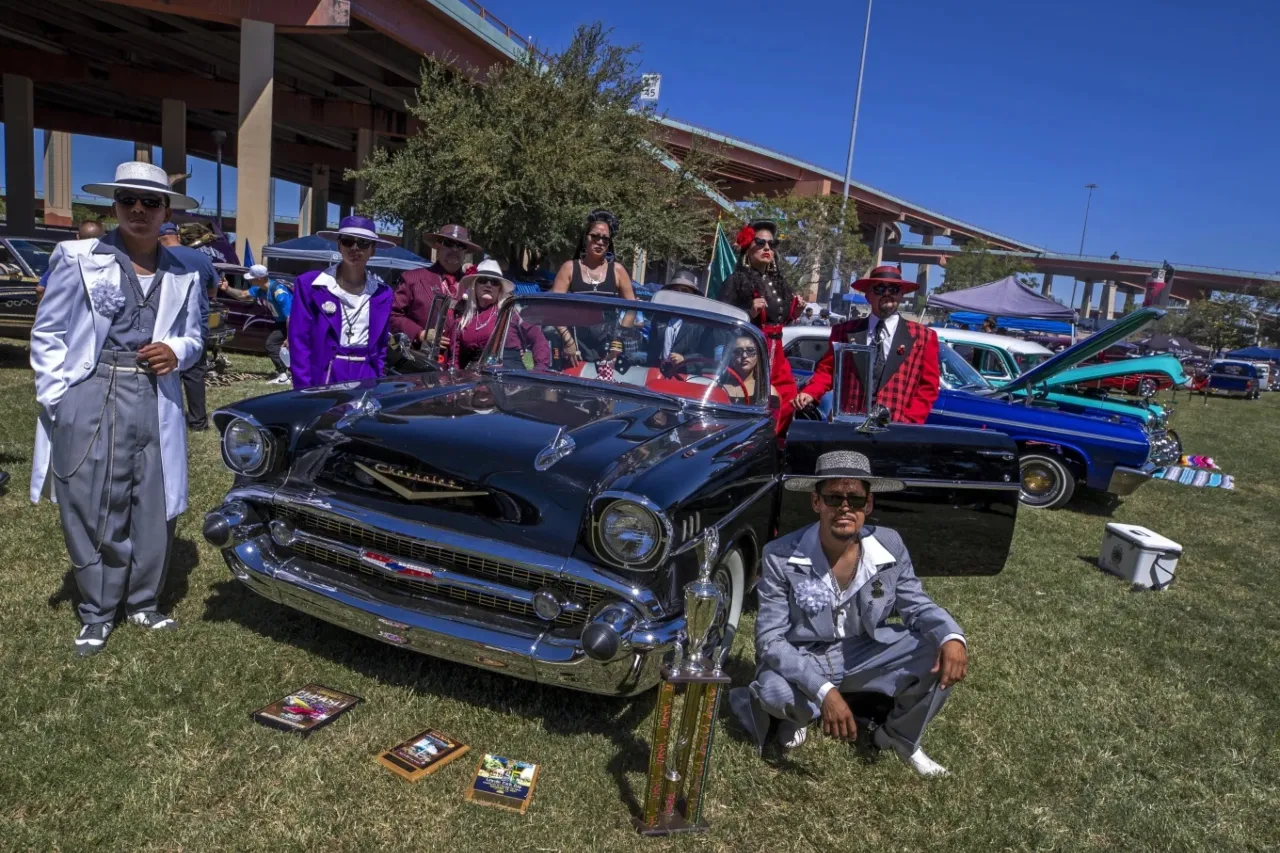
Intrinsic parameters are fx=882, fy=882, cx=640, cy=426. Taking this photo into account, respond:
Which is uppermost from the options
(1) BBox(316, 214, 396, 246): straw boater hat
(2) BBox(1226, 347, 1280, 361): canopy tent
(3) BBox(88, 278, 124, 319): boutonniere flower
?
(2) BBox(1226, 347, 1280, 361): canopy tent

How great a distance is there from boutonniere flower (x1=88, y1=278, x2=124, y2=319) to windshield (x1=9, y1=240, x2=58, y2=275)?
8552 mm

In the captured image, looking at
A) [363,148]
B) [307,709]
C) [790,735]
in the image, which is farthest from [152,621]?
[363,148]

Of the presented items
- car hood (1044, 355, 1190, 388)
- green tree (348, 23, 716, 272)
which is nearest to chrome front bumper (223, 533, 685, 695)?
car hood (1044, 355, 1190, 388)

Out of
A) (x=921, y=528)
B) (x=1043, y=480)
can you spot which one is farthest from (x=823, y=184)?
(x=921, y=528)

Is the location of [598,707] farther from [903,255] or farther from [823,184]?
[903,255]

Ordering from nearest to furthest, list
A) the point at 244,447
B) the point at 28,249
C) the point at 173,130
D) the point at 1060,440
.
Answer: the point at 244,447 → the point at 1060,440 → the point at 28,249 → the point at 173,130

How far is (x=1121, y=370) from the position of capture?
882cm

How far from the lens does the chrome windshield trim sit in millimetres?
2842

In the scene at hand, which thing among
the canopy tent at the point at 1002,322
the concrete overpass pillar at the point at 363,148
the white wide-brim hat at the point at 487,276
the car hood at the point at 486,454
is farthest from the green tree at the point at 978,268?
the car hood at the point at 486,454

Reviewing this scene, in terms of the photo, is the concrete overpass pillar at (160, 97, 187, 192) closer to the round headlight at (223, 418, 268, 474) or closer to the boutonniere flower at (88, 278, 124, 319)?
the boutonniere flower at (88, 278, 124, 319)

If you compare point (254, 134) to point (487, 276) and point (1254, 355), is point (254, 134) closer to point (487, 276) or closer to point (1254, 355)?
point (487, 276)

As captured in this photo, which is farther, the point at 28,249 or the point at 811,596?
the point at 28,249

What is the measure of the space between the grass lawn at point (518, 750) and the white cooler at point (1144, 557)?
3.43 ft

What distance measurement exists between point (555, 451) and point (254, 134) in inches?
679
